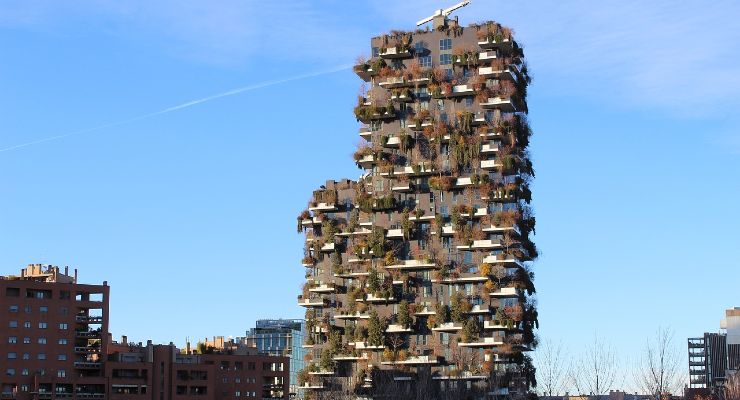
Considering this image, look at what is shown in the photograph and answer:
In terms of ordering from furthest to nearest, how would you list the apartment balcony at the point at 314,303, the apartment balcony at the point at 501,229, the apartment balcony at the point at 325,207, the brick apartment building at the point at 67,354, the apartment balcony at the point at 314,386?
the brick apartment building at the point at 67,354, the apartment balcony at the point at 325,207, the apartment balcony at the point at 314,303, the apartment balcony at the point at 314,386, the apartment balcony at the point at 501,229

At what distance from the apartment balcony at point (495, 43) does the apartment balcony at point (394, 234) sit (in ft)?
83.9

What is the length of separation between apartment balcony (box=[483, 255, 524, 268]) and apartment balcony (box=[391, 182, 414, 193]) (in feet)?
46.9

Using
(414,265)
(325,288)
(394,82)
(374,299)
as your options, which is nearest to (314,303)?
(325,288)

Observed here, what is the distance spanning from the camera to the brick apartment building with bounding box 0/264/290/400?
181 meters

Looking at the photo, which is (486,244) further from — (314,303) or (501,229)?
(314,303)

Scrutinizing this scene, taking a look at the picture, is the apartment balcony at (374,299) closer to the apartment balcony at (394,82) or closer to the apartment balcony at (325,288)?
the apartment balcony at (325,288)

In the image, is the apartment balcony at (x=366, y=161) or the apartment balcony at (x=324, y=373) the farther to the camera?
the apartment balcony at (x=366, y=161)

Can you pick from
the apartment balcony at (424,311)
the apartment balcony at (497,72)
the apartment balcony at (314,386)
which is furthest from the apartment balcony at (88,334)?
the apartment balcony at (497,72)

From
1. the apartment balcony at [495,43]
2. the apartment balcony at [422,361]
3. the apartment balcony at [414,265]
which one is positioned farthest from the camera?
the apartment balcony at [414,265]

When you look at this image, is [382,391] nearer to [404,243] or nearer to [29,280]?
[404,243]

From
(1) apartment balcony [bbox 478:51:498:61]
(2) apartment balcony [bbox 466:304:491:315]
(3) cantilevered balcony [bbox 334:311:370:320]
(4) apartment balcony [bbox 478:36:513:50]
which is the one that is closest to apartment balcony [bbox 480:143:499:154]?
(1) apartment balcony [bbox 478:51:498:61]

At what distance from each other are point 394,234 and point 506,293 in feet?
56.9

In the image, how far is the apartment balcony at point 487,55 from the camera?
152625 millimetres

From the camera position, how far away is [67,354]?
186m
